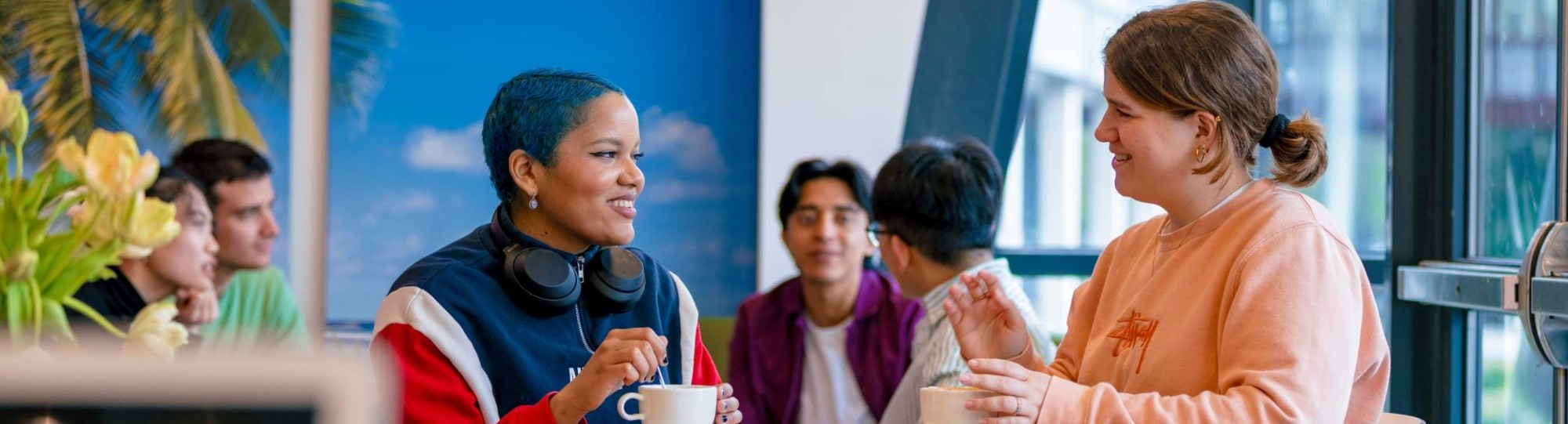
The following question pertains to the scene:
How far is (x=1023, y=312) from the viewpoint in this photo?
7.82 feet

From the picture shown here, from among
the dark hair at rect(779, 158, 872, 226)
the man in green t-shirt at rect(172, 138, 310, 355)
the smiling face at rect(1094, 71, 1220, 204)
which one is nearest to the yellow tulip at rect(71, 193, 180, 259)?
the smiling face at rect(1094, 71, 1220, 204)

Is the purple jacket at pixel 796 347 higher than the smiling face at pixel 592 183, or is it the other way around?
the smiling face at pixel 592 183

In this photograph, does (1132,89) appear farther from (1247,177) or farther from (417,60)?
(417,60)

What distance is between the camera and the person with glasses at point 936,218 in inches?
103

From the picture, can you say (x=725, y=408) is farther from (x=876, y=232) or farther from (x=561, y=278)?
(x=876, y=232)

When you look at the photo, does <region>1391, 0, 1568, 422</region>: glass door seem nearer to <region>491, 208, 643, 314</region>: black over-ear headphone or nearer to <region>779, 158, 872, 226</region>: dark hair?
<region>779, 158, 872, 226</region>: dark hair

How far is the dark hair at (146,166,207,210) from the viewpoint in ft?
9.93

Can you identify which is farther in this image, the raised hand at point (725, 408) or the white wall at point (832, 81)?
the white wall at point (832, 81)

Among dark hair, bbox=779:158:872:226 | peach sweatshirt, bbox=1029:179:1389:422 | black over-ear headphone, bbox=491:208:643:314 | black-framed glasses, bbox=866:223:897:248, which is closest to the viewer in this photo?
peach sweatshirt, bbox=1029:179:1389:422

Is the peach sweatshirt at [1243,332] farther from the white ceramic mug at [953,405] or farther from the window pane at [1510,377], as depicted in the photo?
the window pane at [1510,377]

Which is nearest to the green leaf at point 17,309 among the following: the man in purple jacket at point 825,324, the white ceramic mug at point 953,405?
the white ceramic mug at point 953,405

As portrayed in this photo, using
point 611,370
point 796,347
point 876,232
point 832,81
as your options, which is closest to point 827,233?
point 796,347

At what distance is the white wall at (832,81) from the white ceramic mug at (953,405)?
8.48 ft

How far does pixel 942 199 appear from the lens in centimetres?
264
